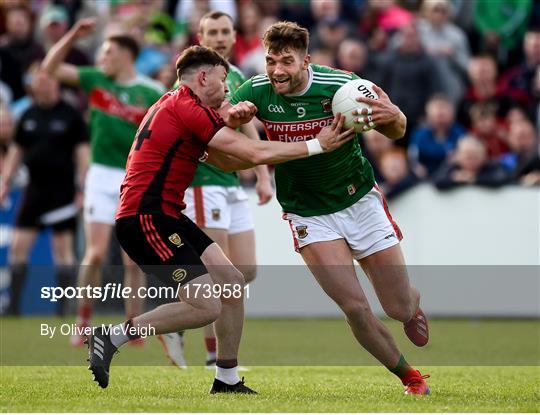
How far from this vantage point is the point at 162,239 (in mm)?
8492

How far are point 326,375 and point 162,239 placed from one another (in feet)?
8.18

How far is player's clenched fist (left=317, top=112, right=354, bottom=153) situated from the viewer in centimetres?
859

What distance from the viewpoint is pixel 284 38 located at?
28.2ft

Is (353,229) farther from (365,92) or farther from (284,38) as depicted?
(284,38)

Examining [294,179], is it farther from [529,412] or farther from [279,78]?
[529,412]

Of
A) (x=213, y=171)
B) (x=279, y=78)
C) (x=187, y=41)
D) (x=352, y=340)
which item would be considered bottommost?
(x=352, y=340)

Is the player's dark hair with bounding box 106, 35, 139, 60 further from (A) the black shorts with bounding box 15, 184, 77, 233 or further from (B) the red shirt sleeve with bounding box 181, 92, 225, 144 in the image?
(B) the red shirt sleeve with bounding box 181, 92, 225, 144

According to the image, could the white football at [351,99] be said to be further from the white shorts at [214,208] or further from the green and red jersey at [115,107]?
the green and red jersey at [115,107]

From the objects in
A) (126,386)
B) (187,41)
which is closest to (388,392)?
A: (126,386)

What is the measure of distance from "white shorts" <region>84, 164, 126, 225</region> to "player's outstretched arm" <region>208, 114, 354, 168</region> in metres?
4.85

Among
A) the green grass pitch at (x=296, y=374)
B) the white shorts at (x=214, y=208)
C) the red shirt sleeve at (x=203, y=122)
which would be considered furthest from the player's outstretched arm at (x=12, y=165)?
the red shirt sleeve at (x=203, y=122)

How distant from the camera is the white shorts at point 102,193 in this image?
43.4 ft

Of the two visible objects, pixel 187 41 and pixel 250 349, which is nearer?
pixel 250 349

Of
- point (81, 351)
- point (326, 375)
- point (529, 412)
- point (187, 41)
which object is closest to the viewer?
point (529, 412)
